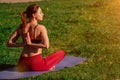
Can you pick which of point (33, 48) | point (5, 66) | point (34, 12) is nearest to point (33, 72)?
point (33, 48)

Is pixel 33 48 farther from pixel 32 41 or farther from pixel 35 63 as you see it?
pixel 35 63

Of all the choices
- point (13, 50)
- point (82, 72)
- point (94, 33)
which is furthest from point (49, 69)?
point (94, 33)

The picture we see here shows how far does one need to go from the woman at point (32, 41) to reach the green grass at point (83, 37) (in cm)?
33

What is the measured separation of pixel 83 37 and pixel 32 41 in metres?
4.43

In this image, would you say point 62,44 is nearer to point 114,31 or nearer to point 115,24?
point 114,31

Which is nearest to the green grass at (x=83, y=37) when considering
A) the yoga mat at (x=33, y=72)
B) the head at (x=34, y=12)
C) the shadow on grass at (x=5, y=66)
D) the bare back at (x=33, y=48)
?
the yoga mat at (x=33, y=72)

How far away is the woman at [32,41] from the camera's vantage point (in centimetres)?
880

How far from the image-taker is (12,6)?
23.2 m

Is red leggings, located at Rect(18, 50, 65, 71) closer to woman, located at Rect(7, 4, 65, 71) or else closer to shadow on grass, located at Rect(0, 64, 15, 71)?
woman, located at Rect(7, 4, 65, 71)

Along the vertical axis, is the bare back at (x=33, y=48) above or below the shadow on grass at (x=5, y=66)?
above

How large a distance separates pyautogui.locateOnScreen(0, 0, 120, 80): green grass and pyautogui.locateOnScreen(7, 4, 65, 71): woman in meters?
0.33

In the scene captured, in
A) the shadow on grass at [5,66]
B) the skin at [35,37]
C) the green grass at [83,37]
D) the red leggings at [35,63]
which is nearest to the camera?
the skin at [35,37]

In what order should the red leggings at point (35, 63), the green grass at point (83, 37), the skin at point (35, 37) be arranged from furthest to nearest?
the green grass at point (83, 37) → the red leggings at point (35, 63) → the skin at point (35, 37)

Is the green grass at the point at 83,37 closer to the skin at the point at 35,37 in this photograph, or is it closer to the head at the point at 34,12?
the skin at the point at 35,37
